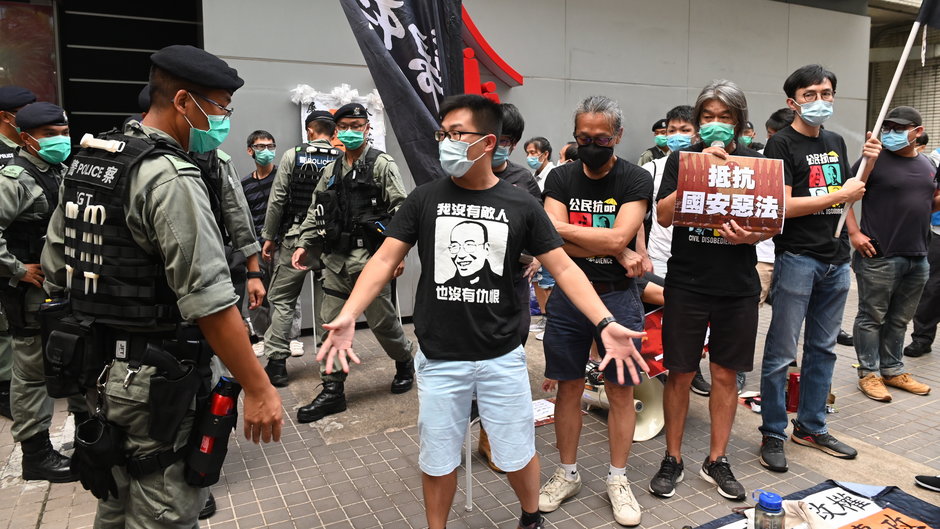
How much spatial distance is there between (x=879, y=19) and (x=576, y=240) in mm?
14748

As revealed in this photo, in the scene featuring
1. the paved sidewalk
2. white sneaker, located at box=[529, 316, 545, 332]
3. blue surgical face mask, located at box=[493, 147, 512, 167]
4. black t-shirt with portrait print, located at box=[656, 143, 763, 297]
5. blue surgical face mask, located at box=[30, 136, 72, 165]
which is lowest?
the paved sidewalk

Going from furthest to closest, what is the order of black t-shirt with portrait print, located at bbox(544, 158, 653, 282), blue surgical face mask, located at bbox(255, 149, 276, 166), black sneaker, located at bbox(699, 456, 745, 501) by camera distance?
1. blue surgical face mask, located at bbox(255, 149, 276, 166)
2. black sneaker, located at bbox(699, 456, 745, 501)
3. black t-shirt with portrait print, located at bbox(544, 158, 653, 282)

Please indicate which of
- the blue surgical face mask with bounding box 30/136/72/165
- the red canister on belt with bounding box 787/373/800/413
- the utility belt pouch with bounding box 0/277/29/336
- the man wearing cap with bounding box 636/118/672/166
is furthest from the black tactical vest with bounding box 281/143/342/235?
the man wearing cap with bounding box 636/118/672/166

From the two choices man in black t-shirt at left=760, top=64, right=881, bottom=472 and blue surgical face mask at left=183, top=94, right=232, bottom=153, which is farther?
man in black t-shirt at left=760, top=64, right=881, bottom=472

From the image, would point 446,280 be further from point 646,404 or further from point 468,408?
point 646,404

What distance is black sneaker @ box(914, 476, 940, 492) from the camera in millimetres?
3643

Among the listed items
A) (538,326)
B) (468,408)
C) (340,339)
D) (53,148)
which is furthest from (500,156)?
(538,326)

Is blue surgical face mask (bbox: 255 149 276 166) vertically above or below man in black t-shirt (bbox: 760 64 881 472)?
above

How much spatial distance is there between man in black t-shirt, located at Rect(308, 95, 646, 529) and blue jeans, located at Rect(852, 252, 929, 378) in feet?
12.8

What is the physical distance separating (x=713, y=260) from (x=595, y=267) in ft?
2.25

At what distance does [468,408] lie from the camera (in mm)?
2869

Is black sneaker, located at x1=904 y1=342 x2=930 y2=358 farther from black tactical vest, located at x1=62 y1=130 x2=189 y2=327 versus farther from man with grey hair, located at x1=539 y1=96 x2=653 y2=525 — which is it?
black tactical vest, located at x1=62 y1=130 x2=189 y2=327

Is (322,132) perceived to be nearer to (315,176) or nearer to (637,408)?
(315,176)

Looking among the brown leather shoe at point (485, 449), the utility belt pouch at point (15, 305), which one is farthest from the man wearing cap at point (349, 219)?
the utility belt pouch at point (15, 305)
